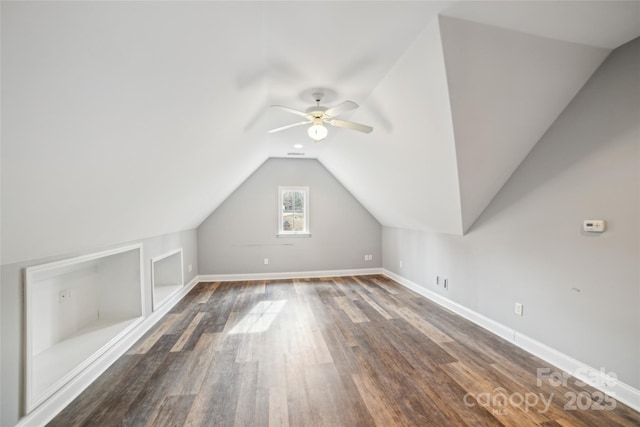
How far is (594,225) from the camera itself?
2.15 m

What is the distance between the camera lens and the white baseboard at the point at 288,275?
564 cm

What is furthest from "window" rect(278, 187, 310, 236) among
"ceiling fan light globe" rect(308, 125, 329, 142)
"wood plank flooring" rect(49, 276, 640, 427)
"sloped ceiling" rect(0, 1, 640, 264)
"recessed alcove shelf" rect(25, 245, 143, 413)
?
"ceiling fan light globe" rect(308, 125, 329, 142)

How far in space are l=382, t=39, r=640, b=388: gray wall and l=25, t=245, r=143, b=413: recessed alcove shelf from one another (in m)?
3.98

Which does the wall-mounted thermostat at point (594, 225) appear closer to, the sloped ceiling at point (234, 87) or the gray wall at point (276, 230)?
the sloped ceiling at point (234, 87)

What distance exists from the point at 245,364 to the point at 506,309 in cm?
274

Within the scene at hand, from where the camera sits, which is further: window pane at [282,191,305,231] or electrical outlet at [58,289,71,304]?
window pane at [282,191,305,231]

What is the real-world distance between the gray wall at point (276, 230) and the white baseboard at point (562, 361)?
8.50 ft

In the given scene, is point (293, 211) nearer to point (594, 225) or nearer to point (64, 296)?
point (64, 296)

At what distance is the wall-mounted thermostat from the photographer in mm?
2107

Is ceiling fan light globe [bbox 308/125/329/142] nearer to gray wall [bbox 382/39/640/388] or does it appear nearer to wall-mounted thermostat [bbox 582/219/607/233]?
gray wall [bbox 382/39/640/388]

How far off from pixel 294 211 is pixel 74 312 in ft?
12.6

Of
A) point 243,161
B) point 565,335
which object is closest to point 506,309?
point 565,335

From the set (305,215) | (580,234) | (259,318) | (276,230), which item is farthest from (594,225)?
(276,230)

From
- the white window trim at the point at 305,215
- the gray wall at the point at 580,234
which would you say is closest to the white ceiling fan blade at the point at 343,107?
the gray wall at the point at 580,234
